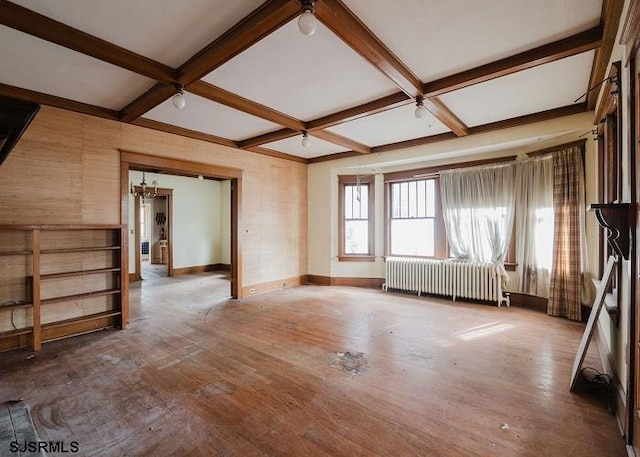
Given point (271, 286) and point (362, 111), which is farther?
point (271, 286)

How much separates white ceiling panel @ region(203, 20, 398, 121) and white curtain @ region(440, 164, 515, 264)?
9.06 feet

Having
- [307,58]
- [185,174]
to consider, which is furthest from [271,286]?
[307,58]

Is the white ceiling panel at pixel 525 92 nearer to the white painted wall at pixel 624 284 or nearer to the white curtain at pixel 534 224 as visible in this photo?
the white painted wall at pixel 624 284

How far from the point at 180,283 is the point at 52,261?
3754 mm

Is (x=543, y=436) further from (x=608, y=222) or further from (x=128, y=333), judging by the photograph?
(x=128, y=333)

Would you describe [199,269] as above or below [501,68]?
below

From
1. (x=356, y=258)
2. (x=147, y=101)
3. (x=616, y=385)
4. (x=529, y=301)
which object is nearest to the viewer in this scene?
(x=616, y=385)

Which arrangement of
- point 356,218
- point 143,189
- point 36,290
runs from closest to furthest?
1. point 36,290
2. point 356,218
3. point 143,189

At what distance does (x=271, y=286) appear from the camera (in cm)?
638

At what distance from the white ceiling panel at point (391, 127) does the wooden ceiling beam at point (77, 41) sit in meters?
2.69

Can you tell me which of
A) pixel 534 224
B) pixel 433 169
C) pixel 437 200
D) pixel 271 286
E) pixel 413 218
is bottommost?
pixel 271 286

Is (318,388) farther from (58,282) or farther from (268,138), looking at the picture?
(268,138)

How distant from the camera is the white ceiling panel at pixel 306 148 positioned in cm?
557

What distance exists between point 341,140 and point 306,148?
36.1 inches
